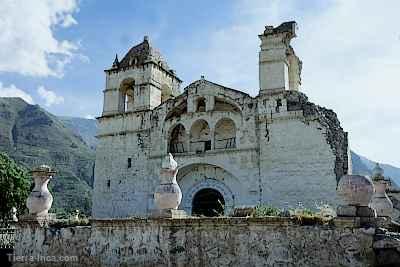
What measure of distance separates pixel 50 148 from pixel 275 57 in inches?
2919

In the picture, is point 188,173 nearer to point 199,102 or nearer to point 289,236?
point 199,102

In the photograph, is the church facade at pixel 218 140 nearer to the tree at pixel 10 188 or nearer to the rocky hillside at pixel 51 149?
the tree at pixel 10 188

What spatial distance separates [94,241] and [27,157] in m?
75.6

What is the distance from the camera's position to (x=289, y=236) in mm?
8641

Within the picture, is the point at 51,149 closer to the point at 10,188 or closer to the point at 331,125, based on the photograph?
the point at 10,188

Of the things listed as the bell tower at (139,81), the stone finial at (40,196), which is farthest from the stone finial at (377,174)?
the bell tower at (139,81)

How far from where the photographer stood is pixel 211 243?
923cm

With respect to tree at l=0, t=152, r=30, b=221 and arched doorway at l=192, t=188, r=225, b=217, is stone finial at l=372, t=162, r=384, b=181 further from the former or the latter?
tree at l=0, t=152, r=30, b=221

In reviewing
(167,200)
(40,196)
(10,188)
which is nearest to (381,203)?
(167,200)

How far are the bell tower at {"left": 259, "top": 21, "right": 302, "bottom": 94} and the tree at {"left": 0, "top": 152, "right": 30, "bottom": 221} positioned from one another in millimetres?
16294

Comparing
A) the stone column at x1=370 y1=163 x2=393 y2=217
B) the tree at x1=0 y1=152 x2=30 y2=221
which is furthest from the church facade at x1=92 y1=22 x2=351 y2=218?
the stone column at x1=370 y1=163 x2=393 y2=217

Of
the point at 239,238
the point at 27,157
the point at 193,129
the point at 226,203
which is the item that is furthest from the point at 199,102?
the point at 27,157

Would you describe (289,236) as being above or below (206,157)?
below

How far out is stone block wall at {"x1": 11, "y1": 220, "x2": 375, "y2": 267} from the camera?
8.26 metres
